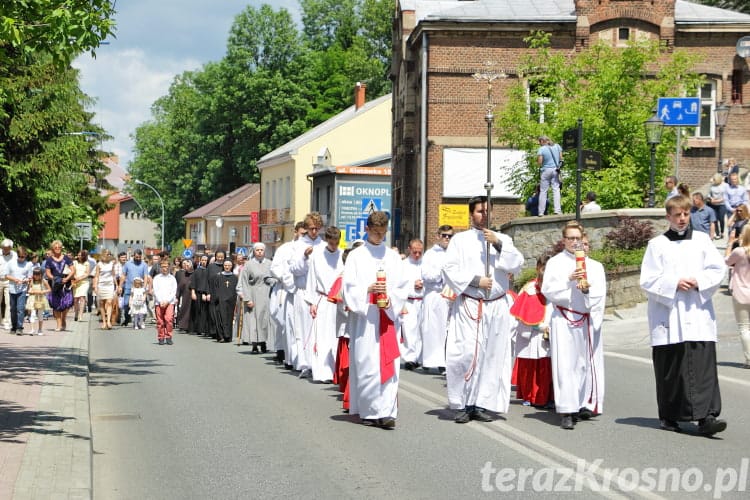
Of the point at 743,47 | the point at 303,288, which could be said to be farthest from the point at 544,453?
the point at 743,47

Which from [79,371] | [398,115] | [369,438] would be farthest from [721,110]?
[369,438]

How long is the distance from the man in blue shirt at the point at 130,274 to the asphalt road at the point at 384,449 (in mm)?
14848

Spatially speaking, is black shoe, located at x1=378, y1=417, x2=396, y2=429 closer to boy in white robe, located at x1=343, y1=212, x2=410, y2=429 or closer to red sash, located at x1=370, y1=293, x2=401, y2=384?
boy in white robe, located at x1=343, y1=212, x2=410, y2=429

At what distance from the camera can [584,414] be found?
1059 cm

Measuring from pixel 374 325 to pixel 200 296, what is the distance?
15663 mm

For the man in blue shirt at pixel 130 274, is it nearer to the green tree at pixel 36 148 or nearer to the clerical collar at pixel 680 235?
the green tree at pixel 36 148

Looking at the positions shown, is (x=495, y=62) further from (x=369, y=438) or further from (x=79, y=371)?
(x=369, y=438)

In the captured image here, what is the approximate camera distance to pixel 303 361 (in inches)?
596

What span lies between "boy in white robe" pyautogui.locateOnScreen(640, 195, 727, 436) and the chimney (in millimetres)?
59279

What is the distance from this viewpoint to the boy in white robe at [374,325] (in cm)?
1020

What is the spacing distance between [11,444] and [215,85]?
64704 mm

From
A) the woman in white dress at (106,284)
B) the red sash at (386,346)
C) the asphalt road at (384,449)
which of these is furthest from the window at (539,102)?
the red sash at (386,346)

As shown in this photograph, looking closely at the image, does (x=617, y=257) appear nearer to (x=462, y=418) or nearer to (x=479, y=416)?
(x=479, y=416)

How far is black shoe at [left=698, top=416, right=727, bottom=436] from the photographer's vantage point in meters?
9.30
